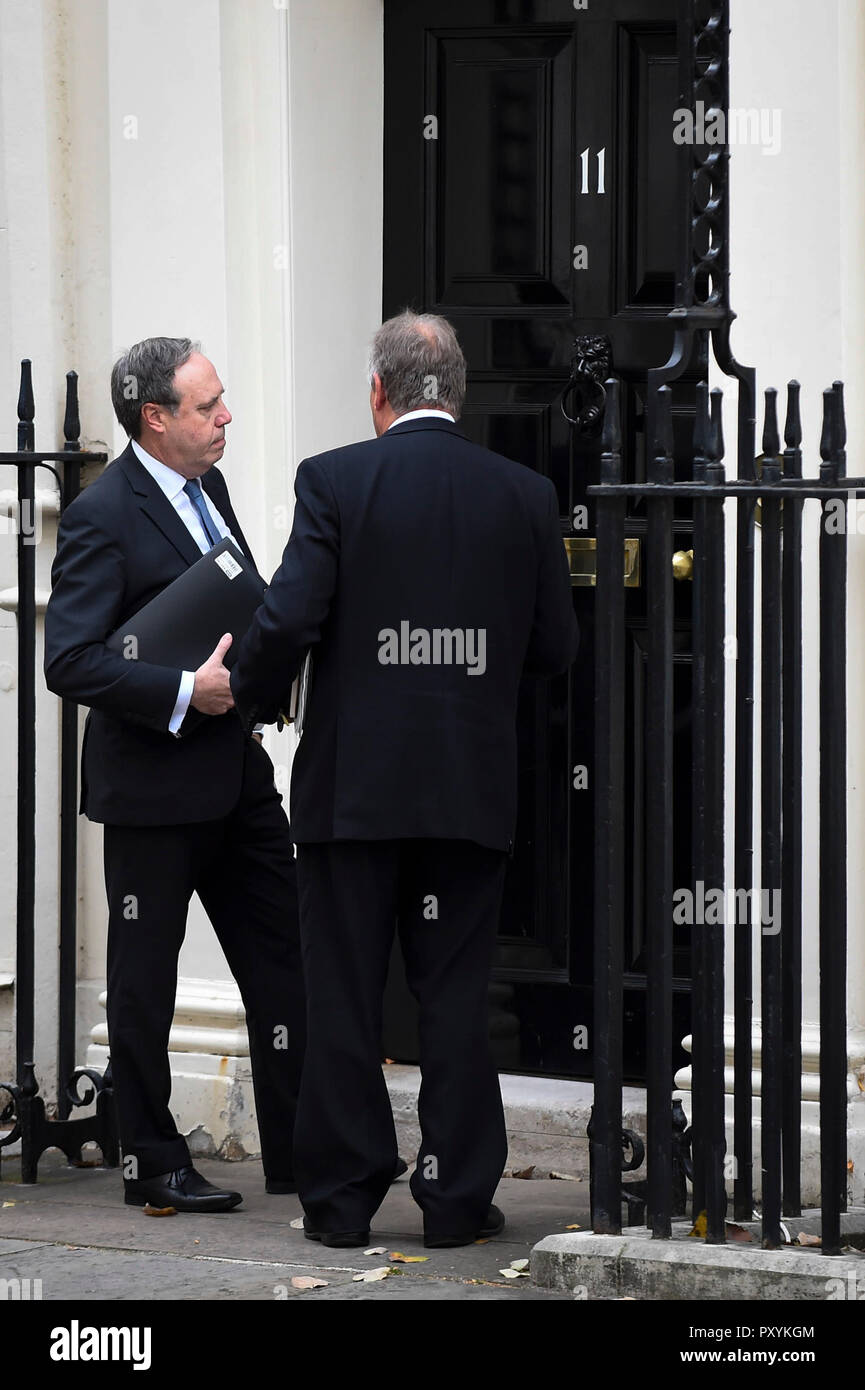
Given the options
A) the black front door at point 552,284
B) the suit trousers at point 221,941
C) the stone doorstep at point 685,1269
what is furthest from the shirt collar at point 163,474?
the stone doorstep at point 685,1269

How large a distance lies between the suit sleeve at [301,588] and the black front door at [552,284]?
1.32 metres

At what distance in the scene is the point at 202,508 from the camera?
4.98 metres

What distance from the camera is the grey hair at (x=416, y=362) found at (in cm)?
444

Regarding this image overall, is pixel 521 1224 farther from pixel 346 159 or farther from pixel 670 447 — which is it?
pixel 346 159

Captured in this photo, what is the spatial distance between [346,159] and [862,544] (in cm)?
189

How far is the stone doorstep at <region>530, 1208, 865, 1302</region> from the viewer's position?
3.77 m

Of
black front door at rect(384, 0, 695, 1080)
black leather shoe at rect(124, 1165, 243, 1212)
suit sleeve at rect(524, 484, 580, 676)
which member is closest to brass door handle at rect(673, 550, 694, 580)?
black front door at rect(384, 0, 695, 1080)

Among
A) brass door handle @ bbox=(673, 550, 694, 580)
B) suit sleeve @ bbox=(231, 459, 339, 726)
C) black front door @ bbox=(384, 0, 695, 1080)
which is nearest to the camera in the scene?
suit sleeve @ bbox=(231, 459, 339, 726)

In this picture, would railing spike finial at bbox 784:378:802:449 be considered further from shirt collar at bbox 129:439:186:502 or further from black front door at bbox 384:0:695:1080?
shirt collar at bbox 129:439:186:502

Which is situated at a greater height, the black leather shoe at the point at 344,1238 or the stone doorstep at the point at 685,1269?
the stone doorstep at the point at 685,1269

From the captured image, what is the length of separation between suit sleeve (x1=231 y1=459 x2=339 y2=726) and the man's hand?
13.4 inches

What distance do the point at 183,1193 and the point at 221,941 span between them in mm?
591

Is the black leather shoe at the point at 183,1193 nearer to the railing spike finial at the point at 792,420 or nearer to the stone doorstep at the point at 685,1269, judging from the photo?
the stone doorstep at the point at 685,1269

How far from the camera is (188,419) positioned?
4.84 metres
